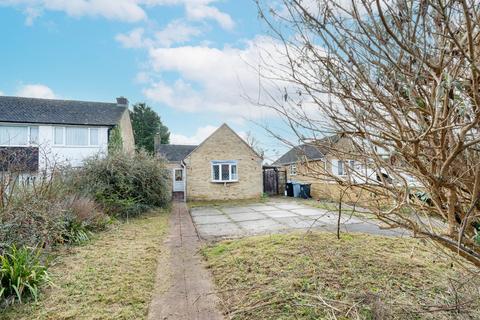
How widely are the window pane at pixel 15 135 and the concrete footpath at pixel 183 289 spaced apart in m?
16.4

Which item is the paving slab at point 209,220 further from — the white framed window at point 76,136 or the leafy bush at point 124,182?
the white framed window at point 76,136

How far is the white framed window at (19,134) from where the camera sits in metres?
17.0

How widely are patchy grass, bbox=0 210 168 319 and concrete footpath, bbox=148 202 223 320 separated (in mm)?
168

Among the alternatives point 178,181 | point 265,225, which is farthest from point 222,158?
point 265,225

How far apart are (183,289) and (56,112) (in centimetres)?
1954

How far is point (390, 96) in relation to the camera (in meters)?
2.08

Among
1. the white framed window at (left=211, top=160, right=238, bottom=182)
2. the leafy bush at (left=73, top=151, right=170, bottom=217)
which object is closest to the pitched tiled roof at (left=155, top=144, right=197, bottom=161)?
the white framed window at (left=211, top=160, right=238, bottom=182)

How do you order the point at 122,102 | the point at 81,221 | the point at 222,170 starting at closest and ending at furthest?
the point at 81,221 < the point at 222,170 < the point at 122,102

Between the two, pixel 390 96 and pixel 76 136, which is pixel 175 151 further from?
pixel 390 96

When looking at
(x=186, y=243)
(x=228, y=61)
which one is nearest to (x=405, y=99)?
(x=228, y=61)

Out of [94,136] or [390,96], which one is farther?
[94,136]

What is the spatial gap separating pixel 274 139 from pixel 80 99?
78.8ft

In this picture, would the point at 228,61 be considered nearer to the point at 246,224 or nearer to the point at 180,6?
the point at 180,6

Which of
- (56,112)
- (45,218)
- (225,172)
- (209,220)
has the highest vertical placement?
(56,112)
